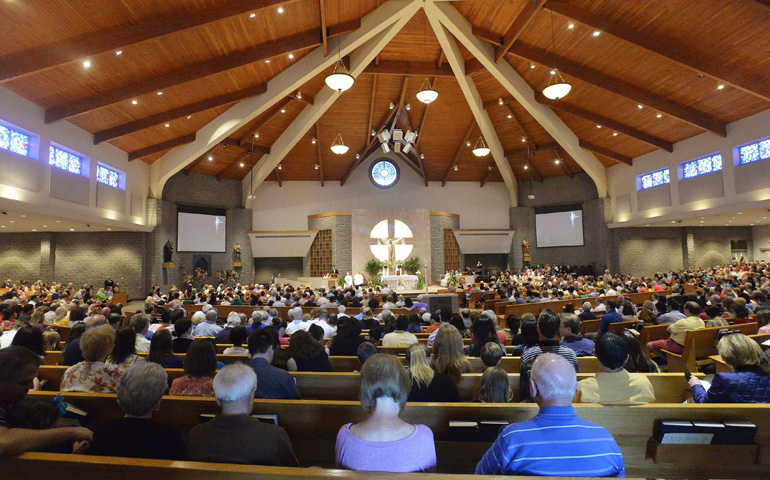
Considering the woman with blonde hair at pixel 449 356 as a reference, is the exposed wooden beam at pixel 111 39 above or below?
above

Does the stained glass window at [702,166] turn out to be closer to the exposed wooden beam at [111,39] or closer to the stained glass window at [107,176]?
the exposed wooden beam at [111,39]

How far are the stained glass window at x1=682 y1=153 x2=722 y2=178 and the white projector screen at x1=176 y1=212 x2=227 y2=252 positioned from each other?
17365mm

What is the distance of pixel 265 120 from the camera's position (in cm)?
1525

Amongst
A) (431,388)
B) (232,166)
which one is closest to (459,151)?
(232,166)

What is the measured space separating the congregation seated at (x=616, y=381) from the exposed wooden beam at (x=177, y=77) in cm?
1026

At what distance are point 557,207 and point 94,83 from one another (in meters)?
17.7

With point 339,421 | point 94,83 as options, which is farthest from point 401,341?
point 94,83

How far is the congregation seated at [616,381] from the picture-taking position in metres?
2.21

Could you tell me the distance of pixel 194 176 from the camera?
677 inches

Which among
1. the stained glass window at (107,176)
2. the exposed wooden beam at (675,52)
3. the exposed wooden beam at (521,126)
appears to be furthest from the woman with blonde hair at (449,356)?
the exposed wooden beam at (521,126)

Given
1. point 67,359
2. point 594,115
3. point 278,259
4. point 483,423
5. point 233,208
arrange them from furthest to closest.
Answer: point 278,259 < point 233,208 < point 594,115 < point 67,359 < point 483,423

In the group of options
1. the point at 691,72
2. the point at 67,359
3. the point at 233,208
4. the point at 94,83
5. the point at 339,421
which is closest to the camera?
the point at 339,421

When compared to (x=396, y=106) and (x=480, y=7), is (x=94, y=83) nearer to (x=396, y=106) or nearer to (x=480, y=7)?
(x=480, y=7)

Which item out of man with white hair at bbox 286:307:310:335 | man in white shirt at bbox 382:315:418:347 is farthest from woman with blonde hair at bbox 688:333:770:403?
man with white hair at bbox 286:307:310:335
